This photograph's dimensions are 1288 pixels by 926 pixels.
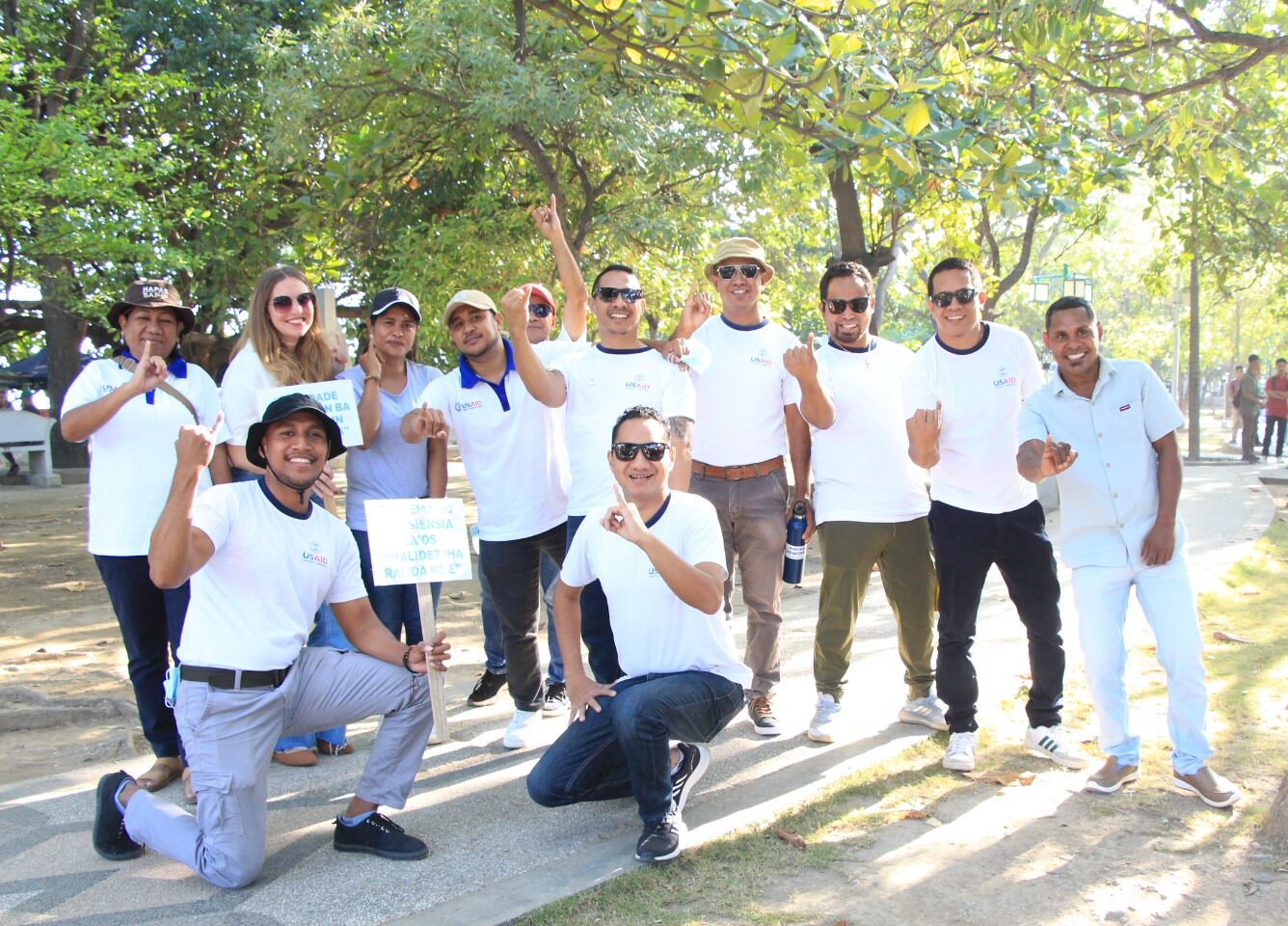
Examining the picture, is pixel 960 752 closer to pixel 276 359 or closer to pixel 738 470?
pixel 738 470

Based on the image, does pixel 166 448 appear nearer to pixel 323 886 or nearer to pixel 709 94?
pixel 323 886

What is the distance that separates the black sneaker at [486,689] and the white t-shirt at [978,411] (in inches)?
104

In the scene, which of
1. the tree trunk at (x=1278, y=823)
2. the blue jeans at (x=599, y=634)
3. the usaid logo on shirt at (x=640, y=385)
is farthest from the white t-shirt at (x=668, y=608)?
the tree trunk at (x=1278, y=823)

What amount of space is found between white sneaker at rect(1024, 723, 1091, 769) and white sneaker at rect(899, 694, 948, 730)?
44 centimetres

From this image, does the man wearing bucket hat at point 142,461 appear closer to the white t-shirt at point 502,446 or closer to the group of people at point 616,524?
the group of people at point 616,524

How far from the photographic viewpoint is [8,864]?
4094 mm

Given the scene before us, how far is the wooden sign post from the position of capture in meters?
4.47

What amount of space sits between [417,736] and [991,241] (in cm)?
1319

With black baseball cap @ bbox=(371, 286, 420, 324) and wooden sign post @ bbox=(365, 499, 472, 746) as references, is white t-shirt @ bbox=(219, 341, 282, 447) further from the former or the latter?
wooden sign post @ bbox=(365, 499, 472, 746)

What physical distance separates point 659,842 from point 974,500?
2.13m

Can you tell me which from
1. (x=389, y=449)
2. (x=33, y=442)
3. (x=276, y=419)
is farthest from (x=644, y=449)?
(x=33, y=442)

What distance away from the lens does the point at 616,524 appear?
402 centimetres

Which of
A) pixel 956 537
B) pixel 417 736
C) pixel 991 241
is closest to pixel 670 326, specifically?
pixel 991 241

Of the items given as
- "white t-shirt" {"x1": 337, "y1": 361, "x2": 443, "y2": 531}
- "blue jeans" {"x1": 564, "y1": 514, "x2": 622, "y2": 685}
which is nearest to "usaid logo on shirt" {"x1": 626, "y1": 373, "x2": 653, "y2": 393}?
"blue jeans" {"x1": 564, "y1": 514, "x2": 622, "y2": 685}
